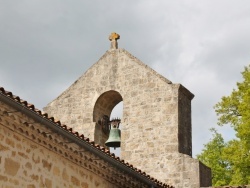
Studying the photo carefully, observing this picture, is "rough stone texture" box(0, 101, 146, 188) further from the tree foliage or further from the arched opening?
the tree foliage

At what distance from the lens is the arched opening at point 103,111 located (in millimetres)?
13156

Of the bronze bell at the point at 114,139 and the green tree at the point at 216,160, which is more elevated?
the green tree at the point at 216,160

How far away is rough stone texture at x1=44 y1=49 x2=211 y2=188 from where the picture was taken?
477 inches

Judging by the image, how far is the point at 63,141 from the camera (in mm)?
8531

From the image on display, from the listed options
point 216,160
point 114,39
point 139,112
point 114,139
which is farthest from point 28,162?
point 216,160

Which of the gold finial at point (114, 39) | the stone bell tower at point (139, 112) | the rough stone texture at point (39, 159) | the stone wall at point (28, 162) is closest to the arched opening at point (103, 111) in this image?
the stone bell tower at point (139, 112)

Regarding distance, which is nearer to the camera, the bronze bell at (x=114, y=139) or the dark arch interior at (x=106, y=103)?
the bronze bell at (x=114, y=139)

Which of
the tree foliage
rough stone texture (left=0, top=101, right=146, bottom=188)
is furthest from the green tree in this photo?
rough stone texture (left=0, top=101, right=146, bottom=188)

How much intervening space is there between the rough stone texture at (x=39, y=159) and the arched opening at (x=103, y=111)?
135 inches

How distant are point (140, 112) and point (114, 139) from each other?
97cm

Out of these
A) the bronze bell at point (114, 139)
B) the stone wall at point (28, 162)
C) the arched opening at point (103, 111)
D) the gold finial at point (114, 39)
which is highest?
the gold finial at point (114, 39)

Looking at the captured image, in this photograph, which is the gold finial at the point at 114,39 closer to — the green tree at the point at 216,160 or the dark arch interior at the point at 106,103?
the dark arch interior at the point at 106,103

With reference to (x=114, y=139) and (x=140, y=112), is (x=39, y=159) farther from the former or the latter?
(x=140, y=112)

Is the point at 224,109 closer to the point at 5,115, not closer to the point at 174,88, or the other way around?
the point at 174,88
